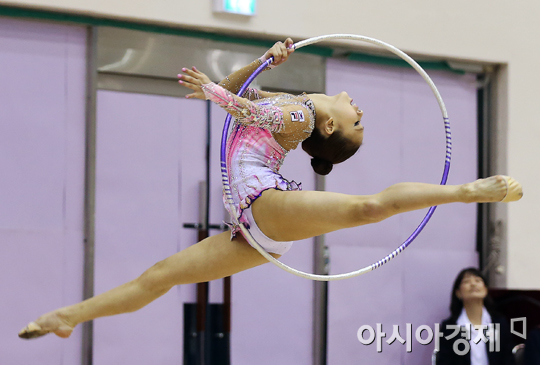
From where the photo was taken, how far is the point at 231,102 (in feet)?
8.32

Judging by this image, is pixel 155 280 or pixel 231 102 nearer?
pixel 231 102

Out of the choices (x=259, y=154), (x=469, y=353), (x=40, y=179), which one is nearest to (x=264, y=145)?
(x=259, y=154)

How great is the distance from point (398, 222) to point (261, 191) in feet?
10.1

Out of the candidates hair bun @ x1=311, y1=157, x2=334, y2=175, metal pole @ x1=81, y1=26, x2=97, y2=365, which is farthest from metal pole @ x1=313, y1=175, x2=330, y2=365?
hair bun @ x1=311, y1=157, x2=334, y2=175

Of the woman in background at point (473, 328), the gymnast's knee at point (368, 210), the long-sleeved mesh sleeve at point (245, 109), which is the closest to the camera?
the gymnast's knee at point (368, 210)

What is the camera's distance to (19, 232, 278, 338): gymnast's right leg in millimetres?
2945

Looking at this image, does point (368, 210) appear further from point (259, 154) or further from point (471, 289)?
point (471, 289)

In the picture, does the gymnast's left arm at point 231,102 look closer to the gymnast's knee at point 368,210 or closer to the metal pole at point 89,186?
the gymnast's knee at point 368,210

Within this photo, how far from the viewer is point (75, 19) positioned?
4.77 metres

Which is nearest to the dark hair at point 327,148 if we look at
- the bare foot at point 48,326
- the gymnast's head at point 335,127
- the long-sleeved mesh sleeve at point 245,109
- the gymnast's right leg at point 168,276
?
the gymnast's head at point 335,127

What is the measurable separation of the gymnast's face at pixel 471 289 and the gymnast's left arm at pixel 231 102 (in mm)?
3011

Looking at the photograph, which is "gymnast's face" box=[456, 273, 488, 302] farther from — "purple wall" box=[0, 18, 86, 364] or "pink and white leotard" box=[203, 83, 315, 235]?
"purple wall" box=[0, 18, 86, 364]

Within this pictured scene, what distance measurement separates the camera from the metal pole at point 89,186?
4.72 metres

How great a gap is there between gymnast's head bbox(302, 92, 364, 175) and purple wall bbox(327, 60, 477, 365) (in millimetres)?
2437
